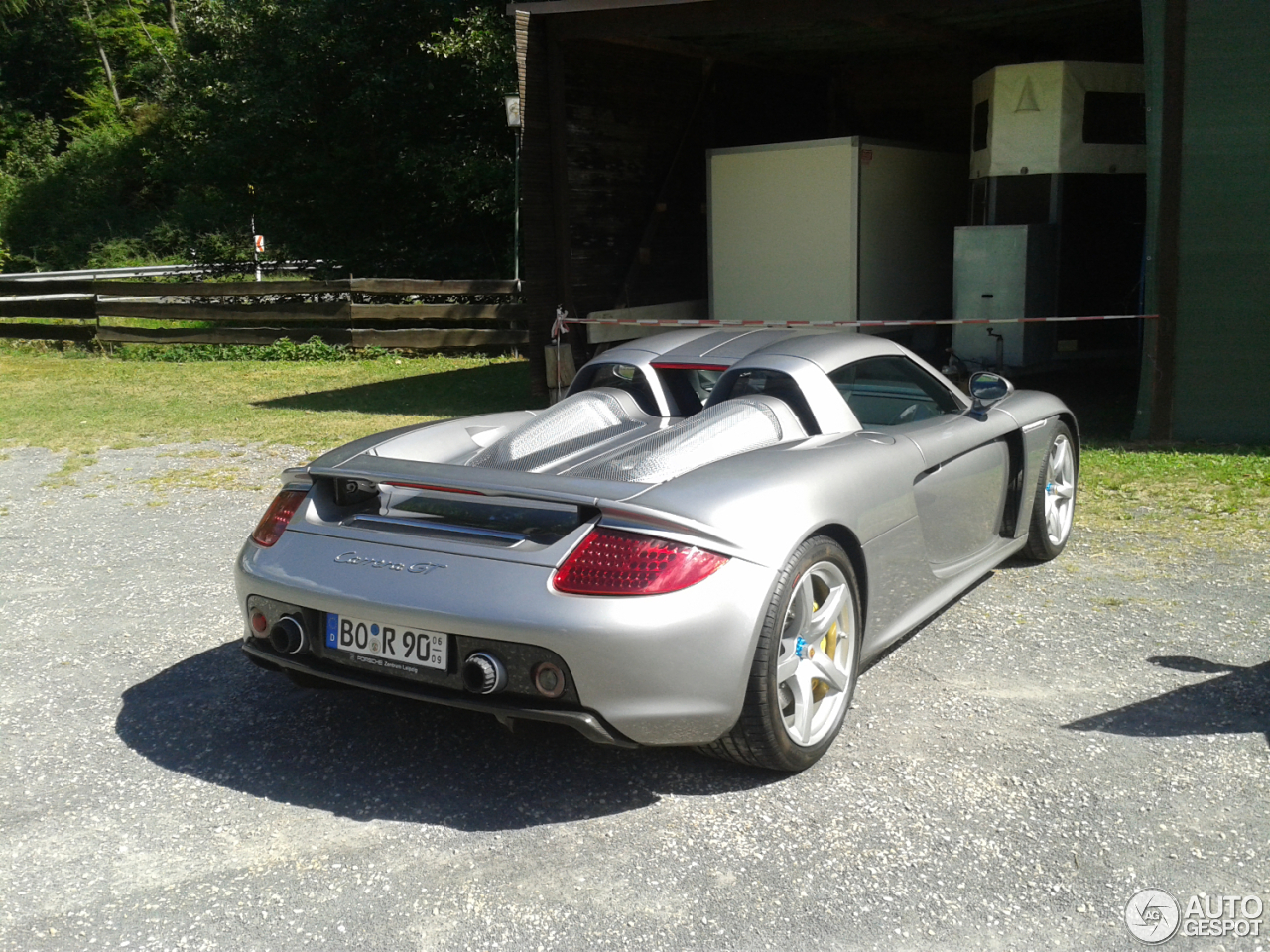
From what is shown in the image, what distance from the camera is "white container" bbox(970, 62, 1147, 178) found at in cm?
1107

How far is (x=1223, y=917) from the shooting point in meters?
2.79

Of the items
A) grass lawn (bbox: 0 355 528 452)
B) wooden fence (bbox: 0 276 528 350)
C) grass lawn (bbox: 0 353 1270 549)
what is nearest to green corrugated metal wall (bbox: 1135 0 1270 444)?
grass lawn (bbox: 0 353 1270 549)

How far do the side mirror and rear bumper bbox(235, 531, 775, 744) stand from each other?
195 cm

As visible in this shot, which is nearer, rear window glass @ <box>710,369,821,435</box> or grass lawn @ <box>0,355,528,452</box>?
rear window glass @ <box>710,369,821,435</box>

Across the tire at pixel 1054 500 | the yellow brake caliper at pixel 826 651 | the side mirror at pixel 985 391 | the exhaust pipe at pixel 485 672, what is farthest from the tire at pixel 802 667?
the tire at pixel 1054 500

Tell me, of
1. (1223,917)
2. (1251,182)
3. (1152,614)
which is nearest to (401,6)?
(1251,182)

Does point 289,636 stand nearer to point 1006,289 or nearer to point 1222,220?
point 1222,220

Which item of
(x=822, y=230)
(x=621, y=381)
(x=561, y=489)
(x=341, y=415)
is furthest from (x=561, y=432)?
(x=822, y=230)

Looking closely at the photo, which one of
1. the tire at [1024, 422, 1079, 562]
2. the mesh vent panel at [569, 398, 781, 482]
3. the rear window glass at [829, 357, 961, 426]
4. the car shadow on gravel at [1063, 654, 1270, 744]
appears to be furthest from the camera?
the tire at [1024, 422, 1079, 562]

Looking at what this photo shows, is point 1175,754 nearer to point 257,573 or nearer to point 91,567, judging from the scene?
point 257,573

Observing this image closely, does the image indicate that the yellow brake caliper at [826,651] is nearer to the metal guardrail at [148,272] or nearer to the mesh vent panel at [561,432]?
the mesh vent panel at [561,432]

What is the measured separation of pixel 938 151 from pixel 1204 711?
10.3 meters

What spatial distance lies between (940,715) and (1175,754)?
708mm

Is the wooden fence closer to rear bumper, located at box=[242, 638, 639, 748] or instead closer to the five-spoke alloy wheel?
the five-spoke alloy wheel
